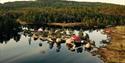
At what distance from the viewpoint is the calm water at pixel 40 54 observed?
376ft

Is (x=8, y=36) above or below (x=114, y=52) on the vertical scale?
below

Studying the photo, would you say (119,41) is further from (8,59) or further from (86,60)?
(8,59)

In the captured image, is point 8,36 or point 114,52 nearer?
point 114,52

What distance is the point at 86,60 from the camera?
11594cm

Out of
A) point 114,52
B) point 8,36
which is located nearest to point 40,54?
point 114,52

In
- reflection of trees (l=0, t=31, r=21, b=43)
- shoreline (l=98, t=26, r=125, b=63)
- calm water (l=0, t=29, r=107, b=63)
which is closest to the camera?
calm water (l=0, t=29, r=107, b=63)

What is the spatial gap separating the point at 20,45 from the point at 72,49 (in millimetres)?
28487

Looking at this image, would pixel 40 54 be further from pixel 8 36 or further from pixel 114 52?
pixel 8 36

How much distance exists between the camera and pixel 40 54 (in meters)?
126

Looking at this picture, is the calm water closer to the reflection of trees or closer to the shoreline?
the shoreline

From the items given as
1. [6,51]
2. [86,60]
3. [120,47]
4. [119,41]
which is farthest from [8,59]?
[119,41]

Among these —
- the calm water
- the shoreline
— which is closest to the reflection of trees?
the calm water

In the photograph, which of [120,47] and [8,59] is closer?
[8,59]

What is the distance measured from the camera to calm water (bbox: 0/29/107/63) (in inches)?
4510
